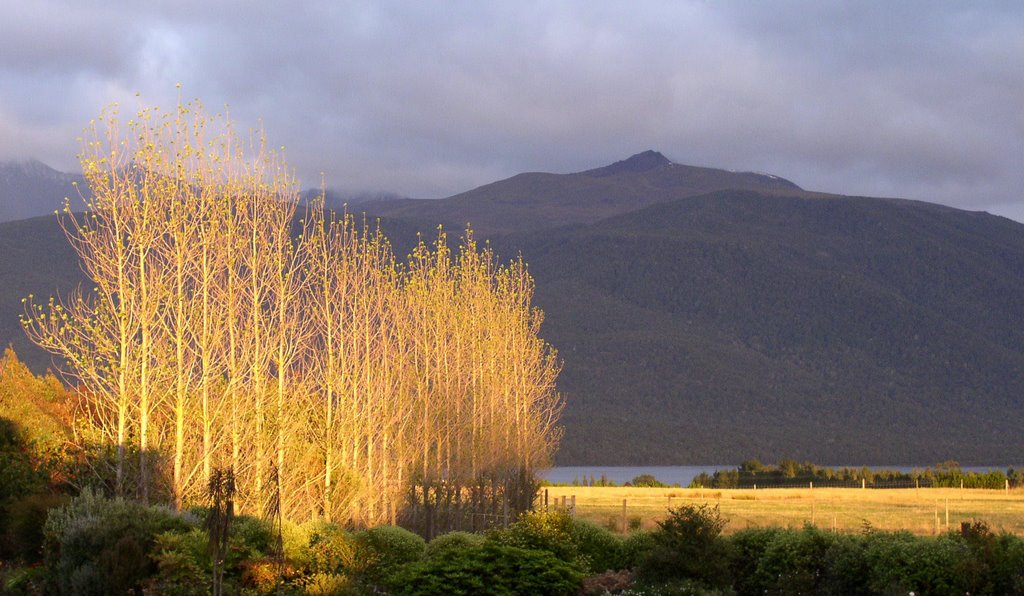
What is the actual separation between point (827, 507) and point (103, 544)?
38.3m

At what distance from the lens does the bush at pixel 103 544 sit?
701 inches

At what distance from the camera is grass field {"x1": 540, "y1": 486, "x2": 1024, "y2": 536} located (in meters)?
38.6

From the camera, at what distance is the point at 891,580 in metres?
18.4

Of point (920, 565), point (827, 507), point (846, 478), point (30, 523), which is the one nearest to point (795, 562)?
point (920, 565)

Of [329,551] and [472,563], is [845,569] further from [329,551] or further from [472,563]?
[329,551]

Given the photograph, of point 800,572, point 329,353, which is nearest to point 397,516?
point 329,353

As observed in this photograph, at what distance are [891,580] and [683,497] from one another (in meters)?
42.4

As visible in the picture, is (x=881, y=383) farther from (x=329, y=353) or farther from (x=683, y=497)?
(x=329, y=353)

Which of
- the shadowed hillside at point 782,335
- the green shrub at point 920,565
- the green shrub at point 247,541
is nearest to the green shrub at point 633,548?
the green shrub at point 920,565

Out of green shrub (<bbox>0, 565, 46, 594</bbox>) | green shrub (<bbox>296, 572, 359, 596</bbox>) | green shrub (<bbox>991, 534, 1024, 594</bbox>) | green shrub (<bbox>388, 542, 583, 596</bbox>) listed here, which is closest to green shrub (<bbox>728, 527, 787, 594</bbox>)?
green shrub (<bbox>388, 542, 583, 596</bbox>)

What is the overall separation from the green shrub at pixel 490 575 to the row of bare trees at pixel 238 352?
261 cm

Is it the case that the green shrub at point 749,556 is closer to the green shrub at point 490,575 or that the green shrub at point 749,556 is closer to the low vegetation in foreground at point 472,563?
the low vegetation in foreground at point 472,563

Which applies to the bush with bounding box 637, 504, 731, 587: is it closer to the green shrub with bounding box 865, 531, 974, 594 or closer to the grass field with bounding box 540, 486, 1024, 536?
the green shrub with bounding box 865, 531, 974, 594

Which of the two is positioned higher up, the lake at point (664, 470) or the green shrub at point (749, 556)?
the green shrub at point (749, 556)
